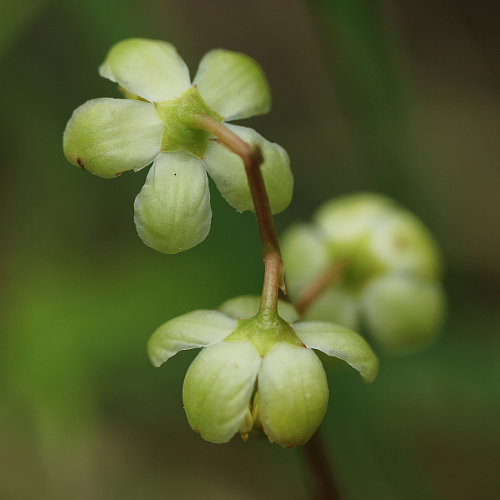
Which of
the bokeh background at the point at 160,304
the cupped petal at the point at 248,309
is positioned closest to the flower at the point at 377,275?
the bokeh background at the point at 160,304

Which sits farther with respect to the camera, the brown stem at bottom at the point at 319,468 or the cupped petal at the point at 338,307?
the cupped petal at the point at 338,307

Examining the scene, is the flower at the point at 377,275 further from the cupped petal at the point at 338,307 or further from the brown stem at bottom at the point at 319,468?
the brown stem at bottom at the point at 319,468

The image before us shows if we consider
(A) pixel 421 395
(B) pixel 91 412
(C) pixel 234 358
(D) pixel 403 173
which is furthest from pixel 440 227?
(C) pixel 234 358

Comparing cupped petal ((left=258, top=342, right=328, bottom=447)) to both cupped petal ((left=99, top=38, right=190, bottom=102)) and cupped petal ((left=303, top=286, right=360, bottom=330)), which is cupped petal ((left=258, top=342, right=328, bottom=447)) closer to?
cupped petal ((left=99, top=38, right=190, bottom=102))

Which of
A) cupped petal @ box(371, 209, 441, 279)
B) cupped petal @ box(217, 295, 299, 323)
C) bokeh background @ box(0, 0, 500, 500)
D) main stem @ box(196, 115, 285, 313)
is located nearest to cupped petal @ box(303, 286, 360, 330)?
cupped petal @ box(371, 209, 441, 279)

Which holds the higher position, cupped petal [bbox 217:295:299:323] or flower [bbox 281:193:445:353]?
cupped petal [bbox 217:295:299:323]

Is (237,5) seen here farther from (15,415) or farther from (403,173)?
(15,415)

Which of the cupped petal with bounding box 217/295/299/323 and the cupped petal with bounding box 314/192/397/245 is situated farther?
the cupped petal with bounding box 314/192/397/245
